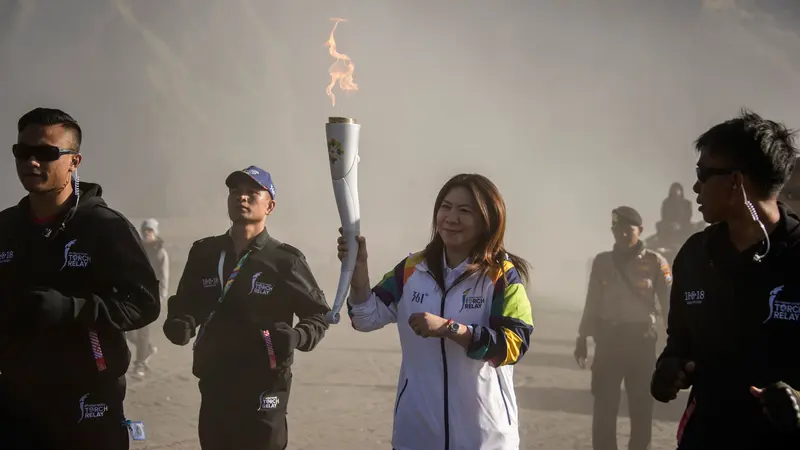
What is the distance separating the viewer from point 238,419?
4078 mm

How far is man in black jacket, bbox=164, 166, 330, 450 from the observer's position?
161 inches

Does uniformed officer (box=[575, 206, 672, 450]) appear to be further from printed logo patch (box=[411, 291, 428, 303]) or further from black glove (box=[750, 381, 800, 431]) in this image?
black glove (box=[750, 381, 800, 431])

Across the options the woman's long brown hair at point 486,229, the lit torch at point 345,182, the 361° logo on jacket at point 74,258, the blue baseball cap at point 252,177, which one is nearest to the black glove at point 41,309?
the 361° logo on jacket at point 74,258

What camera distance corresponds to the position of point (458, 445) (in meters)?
2.87

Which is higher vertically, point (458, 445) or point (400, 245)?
point (400, 245)

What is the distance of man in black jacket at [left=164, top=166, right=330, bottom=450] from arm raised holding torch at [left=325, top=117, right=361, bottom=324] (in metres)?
1.07

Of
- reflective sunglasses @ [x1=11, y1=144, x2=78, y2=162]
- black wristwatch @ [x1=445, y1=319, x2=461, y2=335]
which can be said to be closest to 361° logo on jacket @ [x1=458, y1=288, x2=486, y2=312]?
black wristwatch @ [x1=445, y1=319, x2=461, y2=335]

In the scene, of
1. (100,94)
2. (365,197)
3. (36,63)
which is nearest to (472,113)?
(365,197)

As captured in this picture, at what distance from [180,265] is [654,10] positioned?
20175 millimetres

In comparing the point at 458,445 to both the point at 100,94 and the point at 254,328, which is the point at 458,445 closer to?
the point at 254,328

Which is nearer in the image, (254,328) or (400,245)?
(254,328)

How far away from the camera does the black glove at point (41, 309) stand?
2.77m

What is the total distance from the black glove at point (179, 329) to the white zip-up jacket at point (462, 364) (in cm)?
136

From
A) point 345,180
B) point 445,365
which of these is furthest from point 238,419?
point 345,180
